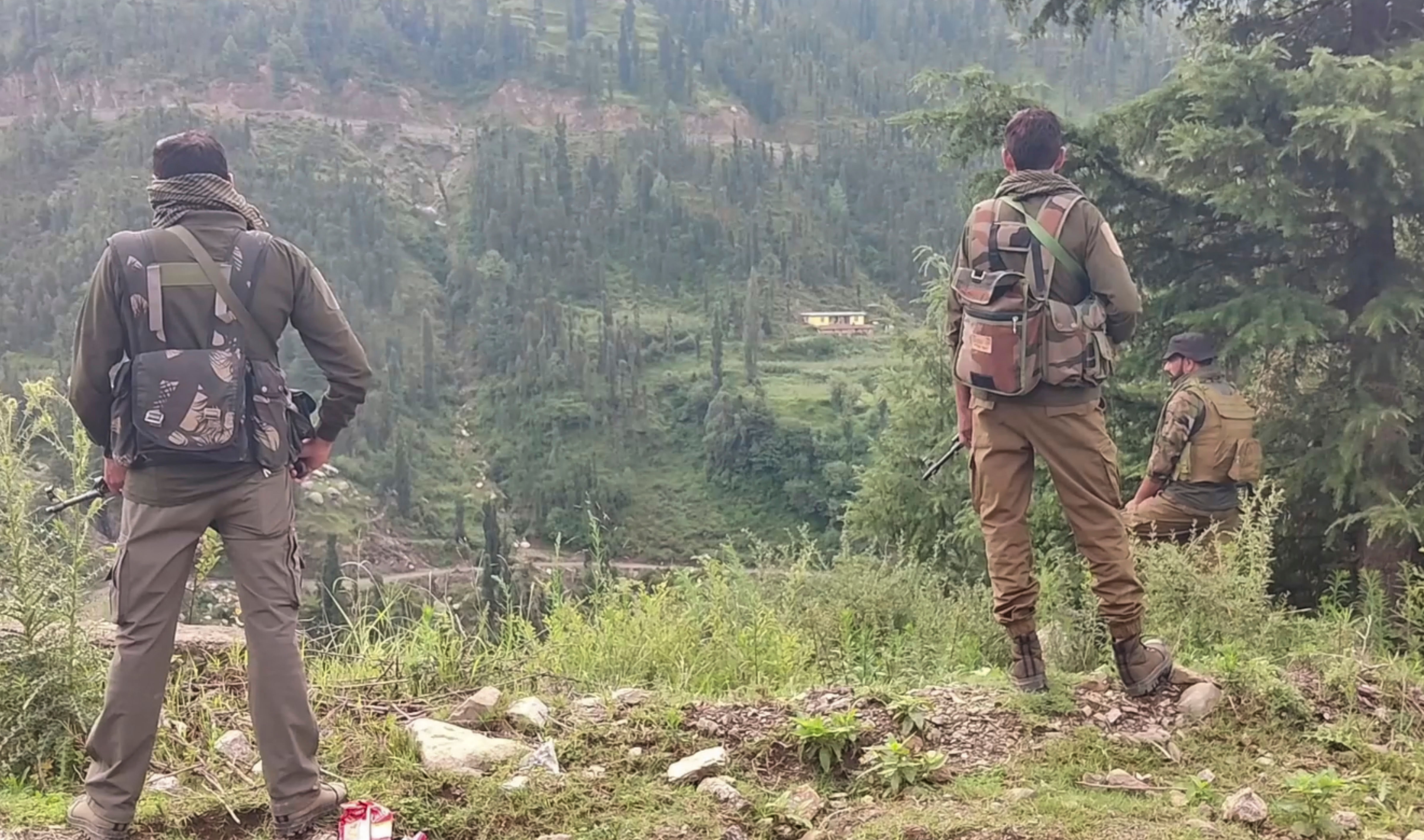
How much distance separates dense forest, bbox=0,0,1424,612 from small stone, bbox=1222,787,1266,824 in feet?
8.90

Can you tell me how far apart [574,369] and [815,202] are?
129 feet

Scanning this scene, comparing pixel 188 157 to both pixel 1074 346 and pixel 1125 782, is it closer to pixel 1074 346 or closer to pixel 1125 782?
pixel 1074 346

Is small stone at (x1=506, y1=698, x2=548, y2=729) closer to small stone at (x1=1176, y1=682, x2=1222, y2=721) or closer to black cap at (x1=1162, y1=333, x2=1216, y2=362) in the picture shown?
small stone at (x1=1176, y1=682, x2=1222, y2=721)

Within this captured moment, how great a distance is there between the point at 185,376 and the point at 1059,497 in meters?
2.57

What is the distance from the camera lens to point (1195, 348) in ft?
18.0

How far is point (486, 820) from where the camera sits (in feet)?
9.05

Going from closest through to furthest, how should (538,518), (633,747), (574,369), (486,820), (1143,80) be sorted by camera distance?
(486,820) → (633,747) → (538,518) → (574,369) → (1143,80)

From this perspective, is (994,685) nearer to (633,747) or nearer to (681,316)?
(633,747)

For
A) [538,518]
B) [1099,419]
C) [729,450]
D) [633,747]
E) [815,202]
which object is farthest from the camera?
[815,202]

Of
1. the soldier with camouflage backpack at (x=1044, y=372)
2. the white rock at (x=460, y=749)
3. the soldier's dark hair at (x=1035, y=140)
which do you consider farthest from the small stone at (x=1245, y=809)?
the soldier's dark hair at (x=1035, y=140)

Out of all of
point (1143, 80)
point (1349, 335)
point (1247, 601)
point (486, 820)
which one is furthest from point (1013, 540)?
point (1143, 80)

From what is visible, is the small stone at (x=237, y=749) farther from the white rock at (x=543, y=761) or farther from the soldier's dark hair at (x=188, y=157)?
the soldier's dark hair at (x=188, y=157)

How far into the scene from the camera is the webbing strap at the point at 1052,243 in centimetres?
343

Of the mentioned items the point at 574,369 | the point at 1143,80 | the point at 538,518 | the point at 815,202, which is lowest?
the point at 538,518
